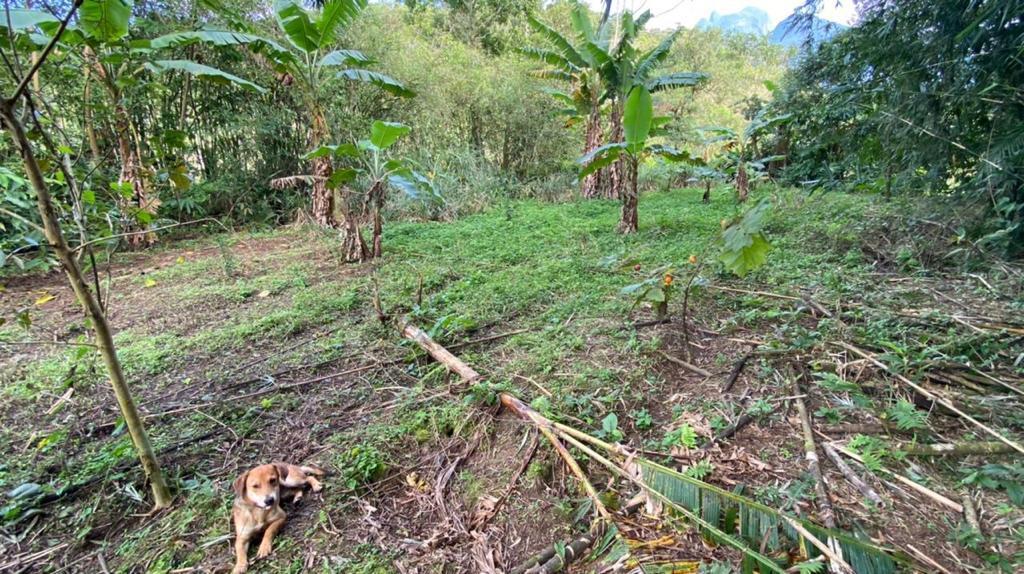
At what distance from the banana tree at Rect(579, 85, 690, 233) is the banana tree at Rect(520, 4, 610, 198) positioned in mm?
2023

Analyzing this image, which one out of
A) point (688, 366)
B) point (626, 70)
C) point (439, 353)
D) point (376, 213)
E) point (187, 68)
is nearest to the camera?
point (688, 366)

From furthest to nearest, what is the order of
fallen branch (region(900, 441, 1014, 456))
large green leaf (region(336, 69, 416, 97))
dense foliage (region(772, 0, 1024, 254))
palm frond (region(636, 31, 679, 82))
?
1. palm frond (region(636, 31, 679, 82))
2. large green leaf (region(336, 69, 416, 97))
3. dense foliage (region(772, 0, 1024, 254))
4. fallen branch (region(900, 441, 1014, 456))

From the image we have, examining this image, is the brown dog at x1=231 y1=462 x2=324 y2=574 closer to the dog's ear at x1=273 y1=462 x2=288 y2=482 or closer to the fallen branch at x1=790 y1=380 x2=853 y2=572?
the dog's ear at x1=273 y1=462 x2=288 y2=482

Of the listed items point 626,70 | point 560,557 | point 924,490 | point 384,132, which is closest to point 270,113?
point 384,132

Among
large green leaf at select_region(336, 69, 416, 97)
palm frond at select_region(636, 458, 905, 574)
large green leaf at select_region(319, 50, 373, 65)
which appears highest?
large green leaf at select_region(319, 50, 373, 65)

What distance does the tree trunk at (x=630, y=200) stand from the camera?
15.8ft

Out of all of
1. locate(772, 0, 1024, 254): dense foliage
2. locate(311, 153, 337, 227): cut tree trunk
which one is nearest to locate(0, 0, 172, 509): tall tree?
locate(772, 0, 1024, 254): dense foliage

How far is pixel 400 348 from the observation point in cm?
240

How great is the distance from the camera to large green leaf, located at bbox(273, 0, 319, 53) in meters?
3.73

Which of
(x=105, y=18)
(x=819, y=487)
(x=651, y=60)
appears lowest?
(x=819, y=487)

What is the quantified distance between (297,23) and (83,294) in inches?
143

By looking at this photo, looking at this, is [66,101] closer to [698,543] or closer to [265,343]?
[265,343]

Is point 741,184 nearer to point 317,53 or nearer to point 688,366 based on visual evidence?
point 688,366

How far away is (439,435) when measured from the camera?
66.1 inches
